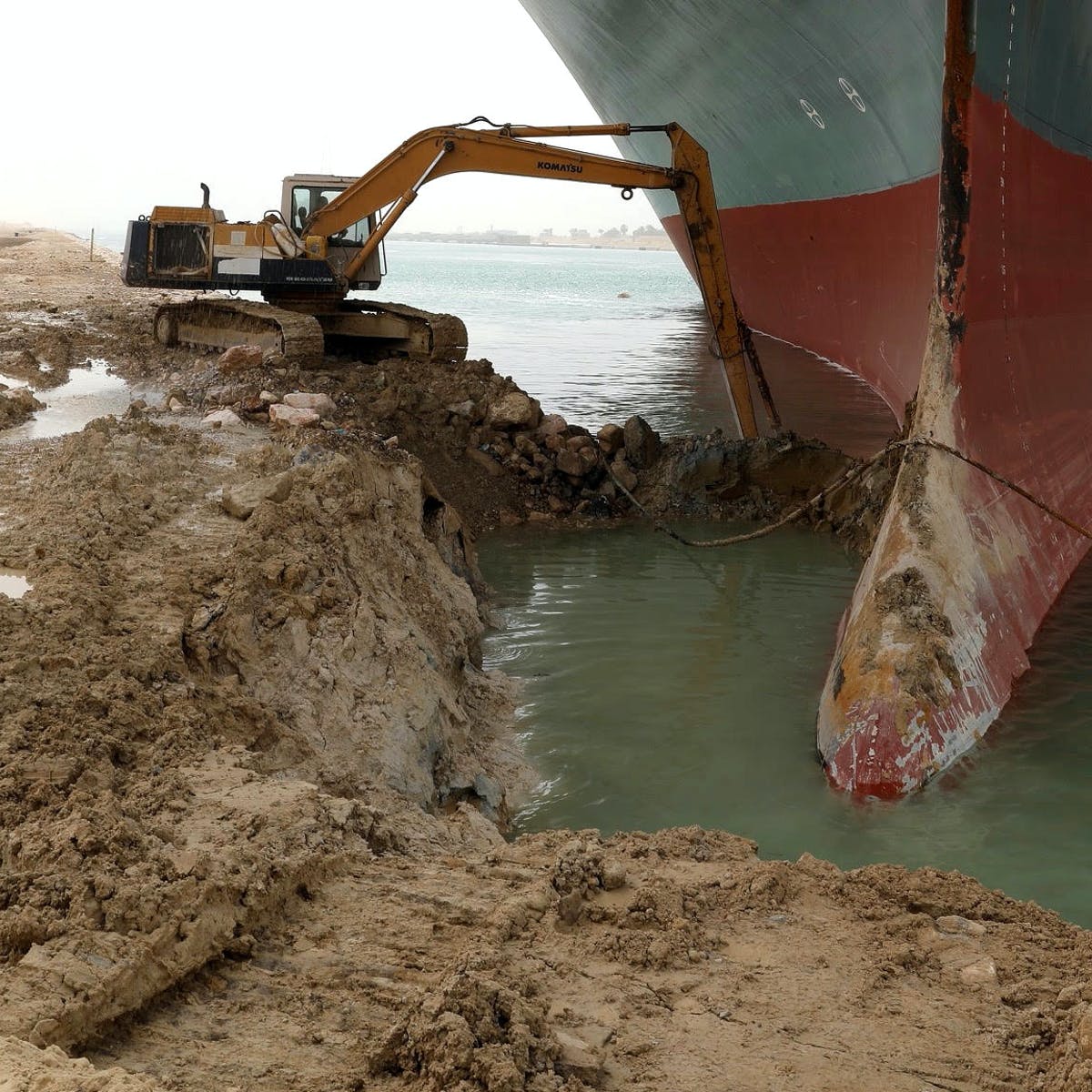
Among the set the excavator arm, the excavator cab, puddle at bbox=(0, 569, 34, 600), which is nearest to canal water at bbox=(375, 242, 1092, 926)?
the excavator arm

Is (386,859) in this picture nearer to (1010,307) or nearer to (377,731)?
(377,731)

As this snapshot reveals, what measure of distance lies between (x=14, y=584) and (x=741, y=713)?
3557mm

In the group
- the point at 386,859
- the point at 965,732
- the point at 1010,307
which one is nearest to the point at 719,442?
the point at 1010,307

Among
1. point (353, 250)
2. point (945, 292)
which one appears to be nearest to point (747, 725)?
point (945, 292)

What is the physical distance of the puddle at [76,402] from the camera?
824 cm

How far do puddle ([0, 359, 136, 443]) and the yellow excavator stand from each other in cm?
113

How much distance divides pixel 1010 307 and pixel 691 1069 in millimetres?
6404

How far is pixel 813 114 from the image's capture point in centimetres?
1295

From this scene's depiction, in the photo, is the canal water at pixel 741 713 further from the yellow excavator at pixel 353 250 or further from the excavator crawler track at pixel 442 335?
the excavator crawler track at pixel 442 335

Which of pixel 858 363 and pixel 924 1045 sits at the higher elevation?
pixel 858 363

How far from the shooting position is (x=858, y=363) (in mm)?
15414

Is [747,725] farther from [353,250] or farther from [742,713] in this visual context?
[353,250]

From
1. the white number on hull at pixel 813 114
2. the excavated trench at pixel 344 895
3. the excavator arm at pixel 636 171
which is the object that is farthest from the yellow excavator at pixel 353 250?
the excavated trench at pixel 344 895

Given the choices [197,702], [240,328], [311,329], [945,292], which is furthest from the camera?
[240,328]
